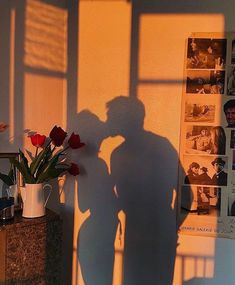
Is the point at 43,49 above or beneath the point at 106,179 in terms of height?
above

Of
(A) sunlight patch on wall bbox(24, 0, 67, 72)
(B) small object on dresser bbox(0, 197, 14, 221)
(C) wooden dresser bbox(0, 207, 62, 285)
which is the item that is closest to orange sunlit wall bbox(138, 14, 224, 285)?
(A) sunlight patch on wall bbox(24, 0, 67, 72)

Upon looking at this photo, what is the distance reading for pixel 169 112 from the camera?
200 cm

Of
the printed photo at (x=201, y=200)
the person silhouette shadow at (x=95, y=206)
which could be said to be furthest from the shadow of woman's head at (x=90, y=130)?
the printed photo at (x=201, y=200)

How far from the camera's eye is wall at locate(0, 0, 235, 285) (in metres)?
1.88

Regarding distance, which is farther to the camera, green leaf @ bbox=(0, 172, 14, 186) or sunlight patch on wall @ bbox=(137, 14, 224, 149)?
sunlight patch on wall @ bbox=(137, 14, 224, 149)

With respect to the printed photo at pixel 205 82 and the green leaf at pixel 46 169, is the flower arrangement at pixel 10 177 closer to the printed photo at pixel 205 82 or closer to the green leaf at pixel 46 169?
the green leaf at pixel 46 169

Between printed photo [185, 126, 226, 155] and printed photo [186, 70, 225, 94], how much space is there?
22cm

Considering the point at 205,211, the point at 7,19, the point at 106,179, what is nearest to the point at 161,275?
the point at 205,211

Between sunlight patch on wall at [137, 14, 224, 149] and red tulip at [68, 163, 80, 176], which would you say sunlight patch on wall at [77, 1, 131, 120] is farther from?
red tulip at [68, 163, 80, 176]

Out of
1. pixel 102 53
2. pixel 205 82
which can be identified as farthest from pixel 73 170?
pixel 205 82

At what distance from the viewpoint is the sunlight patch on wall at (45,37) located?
1874mm

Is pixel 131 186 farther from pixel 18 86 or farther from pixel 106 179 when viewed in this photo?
pixel 18 86

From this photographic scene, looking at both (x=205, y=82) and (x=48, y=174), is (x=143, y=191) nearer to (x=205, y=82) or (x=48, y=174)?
(x=48, y=174)

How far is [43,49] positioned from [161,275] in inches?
61.8
